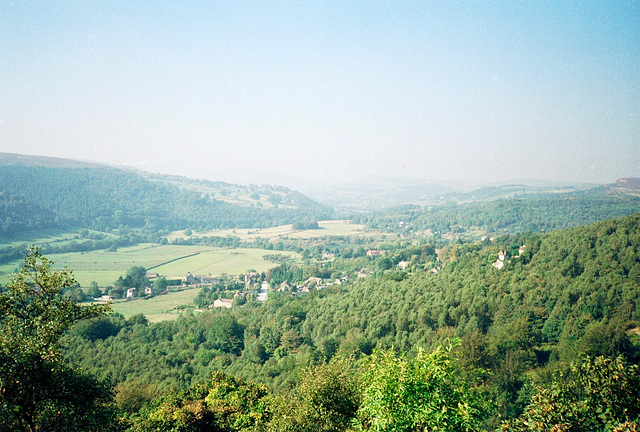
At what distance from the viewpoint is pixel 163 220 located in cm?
15512

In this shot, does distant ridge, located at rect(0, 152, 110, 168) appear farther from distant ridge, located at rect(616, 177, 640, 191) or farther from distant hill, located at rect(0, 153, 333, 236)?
distant ridge, located at rect(616, 177, 640, 191)

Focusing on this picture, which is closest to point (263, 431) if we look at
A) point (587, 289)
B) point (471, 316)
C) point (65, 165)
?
point (471, 316)

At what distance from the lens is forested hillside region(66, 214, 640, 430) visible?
2462cm

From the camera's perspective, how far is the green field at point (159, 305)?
48656mm

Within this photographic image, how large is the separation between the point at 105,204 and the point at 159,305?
4494 inches

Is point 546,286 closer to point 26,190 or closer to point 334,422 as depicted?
point 334,422

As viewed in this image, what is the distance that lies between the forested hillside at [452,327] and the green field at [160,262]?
31308 millimetres

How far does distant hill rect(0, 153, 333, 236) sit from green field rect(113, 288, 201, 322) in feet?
208

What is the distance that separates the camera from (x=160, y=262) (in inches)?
3314

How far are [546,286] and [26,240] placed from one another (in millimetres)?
111502

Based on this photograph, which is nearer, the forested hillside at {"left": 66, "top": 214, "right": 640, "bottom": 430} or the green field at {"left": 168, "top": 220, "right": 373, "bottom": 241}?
the forested hillside at {"left": 66, "top": 214, "right": 640, "bottom": 430}

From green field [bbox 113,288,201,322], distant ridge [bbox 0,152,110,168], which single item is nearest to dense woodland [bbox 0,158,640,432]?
green field [bbox 113,288,201,322]

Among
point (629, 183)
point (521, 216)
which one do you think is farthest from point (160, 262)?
point (629, 183)

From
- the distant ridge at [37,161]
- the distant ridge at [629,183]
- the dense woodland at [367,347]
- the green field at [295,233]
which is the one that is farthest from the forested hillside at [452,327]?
the distant ridge at [37,161]
